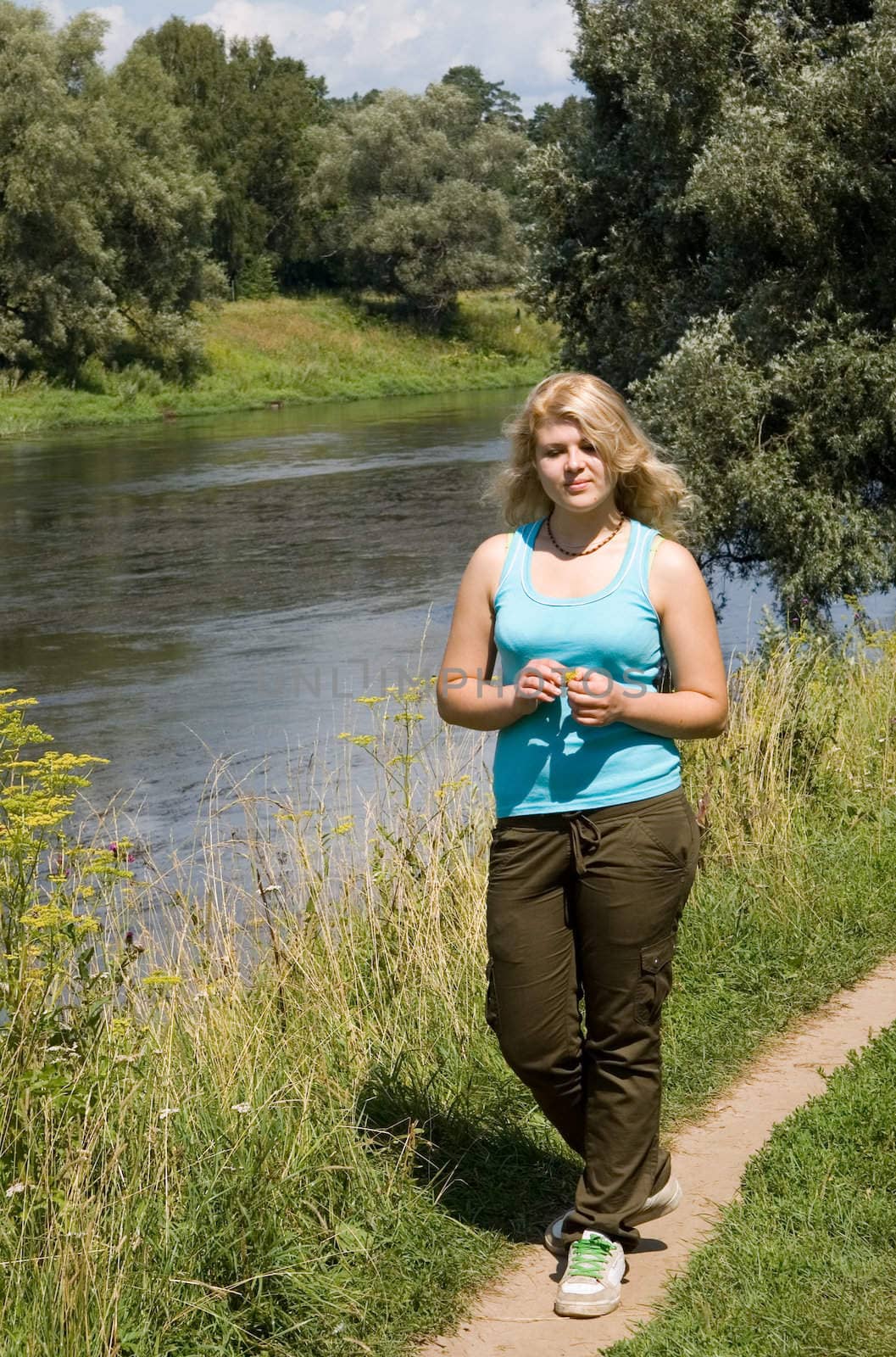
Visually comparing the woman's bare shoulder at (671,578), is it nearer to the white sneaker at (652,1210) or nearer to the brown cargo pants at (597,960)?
the brown cargo pants at (597,960)

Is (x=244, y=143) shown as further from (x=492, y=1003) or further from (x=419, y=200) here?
(x=492, y=1003)

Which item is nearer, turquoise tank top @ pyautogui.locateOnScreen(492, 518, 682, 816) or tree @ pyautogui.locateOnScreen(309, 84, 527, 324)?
turquoise tank top @ pyautogui.locateOnScreen(492, 518, 682, 816)

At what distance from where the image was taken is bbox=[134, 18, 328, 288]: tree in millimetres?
65875

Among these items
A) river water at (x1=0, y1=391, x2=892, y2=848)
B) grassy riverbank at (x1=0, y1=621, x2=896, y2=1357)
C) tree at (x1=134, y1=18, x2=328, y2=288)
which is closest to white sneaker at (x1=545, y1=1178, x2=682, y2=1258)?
grassy riverbank at (x1=0, y1=621, x2=896, y2=1357)

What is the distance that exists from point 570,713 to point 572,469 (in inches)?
22.6

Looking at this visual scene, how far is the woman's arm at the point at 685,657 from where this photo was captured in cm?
356

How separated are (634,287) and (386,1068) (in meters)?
11.8

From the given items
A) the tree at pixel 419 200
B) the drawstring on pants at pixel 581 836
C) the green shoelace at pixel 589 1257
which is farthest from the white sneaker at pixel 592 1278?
the tree at pixel 419 200

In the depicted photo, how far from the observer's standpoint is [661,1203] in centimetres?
399

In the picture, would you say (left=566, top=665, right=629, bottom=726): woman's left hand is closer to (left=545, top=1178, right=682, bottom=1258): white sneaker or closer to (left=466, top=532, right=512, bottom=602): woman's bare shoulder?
(left=466, top=532, right=512, bottom=602): woman's bare shoulder

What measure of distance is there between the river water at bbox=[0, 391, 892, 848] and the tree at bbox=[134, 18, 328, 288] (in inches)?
1165

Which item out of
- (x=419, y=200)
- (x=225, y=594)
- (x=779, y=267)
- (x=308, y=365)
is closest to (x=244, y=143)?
(x=419, y=200)

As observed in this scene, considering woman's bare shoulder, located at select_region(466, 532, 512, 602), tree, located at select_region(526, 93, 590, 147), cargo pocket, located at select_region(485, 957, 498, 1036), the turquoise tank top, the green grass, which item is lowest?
the green grass

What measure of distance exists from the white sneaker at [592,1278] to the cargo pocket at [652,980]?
1.82 ft
